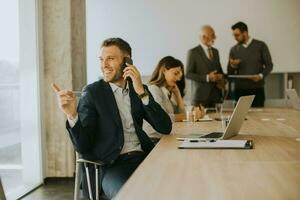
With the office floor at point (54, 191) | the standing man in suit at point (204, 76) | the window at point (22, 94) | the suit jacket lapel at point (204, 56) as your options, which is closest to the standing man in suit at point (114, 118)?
the office floor at point (54, 191)

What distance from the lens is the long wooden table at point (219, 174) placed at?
124cm

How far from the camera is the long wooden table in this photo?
1241 mm

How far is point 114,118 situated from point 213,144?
1.98 ft

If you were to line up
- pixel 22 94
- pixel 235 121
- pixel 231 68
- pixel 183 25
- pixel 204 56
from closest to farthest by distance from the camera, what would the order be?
pixel 235 121, pixel 22 94, pixel 204 56, pixel 231 68, pixel 183 25

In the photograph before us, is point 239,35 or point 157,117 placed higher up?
point 239,35

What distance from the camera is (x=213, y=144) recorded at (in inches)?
83.6

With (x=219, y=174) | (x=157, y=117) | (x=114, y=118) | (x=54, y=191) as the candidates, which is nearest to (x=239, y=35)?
(x=54, y=191)

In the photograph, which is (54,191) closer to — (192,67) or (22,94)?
(22,94)

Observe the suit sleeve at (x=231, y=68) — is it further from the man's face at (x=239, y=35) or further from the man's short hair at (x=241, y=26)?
the man's short hair at (x=241, y=26)

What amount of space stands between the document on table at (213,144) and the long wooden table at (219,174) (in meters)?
0.05

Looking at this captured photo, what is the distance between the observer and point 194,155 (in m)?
1.89

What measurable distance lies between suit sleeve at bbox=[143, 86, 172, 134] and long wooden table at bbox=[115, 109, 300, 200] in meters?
0.28

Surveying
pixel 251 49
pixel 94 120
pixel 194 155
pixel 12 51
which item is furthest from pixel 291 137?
pixel 251 49

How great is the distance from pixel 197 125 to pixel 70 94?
133 centimetres
